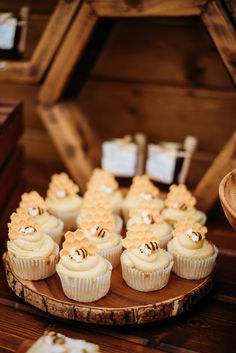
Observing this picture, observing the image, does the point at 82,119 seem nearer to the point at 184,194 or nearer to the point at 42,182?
the point at 42,182

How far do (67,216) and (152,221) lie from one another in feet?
1.03

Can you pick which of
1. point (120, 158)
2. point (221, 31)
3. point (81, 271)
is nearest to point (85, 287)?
point (81, 271)

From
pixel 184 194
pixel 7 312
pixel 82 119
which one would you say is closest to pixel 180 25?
pixel 82 119

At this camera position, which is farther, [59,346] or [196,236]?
[196,236]

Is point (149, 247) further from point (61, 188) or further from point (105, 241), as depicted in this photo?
point (61, 188)

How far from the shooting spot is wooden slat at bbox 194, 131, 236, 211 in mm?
1518

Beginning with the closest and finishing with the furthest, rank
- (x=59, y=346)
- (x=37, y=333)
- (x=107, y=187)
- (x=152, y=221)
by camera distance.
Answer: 1. (x=59, y=346)
2. (x=37, y=333)
3. (x=152, y=221)
4. (x=107, y=187)

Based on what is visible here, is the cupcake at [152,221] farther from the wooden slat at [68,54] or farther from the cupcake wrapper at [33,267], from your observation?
the wooden slat at [68,54]

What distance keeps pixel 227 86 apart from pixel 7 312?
1263 millimetres

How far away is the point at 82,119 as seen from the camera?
1898mm

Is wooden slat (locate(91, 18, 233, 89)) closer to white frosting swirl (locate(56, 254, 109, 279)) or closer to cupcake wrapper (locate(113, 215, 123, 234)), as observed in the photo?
cupcake wrapper (locate(113, 215, 123, 234))

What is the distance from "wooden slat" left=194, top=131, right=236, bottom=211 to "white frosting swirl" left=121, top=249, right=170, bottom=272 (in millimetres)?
447

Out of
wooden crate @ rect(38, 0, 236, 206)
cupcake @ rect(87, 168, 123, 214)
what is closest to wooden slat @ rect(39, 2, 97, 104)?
wooden crate @ rect(38, 0, 236, 206)

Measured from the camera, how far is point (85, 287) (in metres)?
1.13
